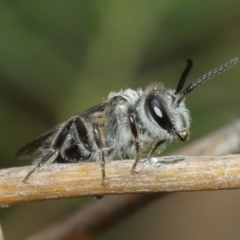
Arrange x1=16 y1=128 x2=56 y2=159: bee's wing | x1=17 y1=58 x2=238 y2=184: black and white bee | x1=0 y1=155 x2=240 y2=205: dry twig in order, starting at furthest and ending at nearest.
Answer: x1=16 y1=128 x2=56 y2=159: bee's wing
x1=17 y1=58 x2=238 y2=184: black and white bee
x1=0 y1=155 x2=240 y2=205: dry twig

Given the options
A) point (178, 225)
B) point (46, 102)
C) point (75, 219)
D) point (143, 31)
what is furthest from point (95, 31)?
point (178, 225)

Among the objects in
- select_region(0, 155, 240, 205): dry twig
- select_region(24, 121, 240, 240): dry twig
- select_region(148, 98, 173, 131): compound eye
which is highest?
select_region(148, 98, 173, 131): compound eye

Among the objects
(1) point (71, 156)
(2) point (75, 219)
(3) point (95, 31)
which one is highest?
(3) point (95, 31)

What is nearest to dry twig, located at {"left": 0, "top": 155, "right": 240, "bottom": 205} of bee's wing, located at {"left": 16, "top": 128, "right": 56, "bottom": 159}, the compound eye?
the compound eye

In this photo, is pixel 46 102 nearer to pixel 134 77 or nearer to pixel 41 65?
pixel 41 65

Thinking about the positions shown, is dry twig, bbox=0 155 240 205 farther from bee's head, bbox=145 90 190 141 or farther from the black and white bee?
bee's head, bbox=145 90 190 141

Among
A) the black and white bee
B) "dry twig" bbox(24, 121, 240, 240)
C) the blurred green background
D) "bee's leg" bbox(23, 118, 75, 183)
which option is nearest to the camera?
"bee's leg" bbox(23, 118, 75, 183)
